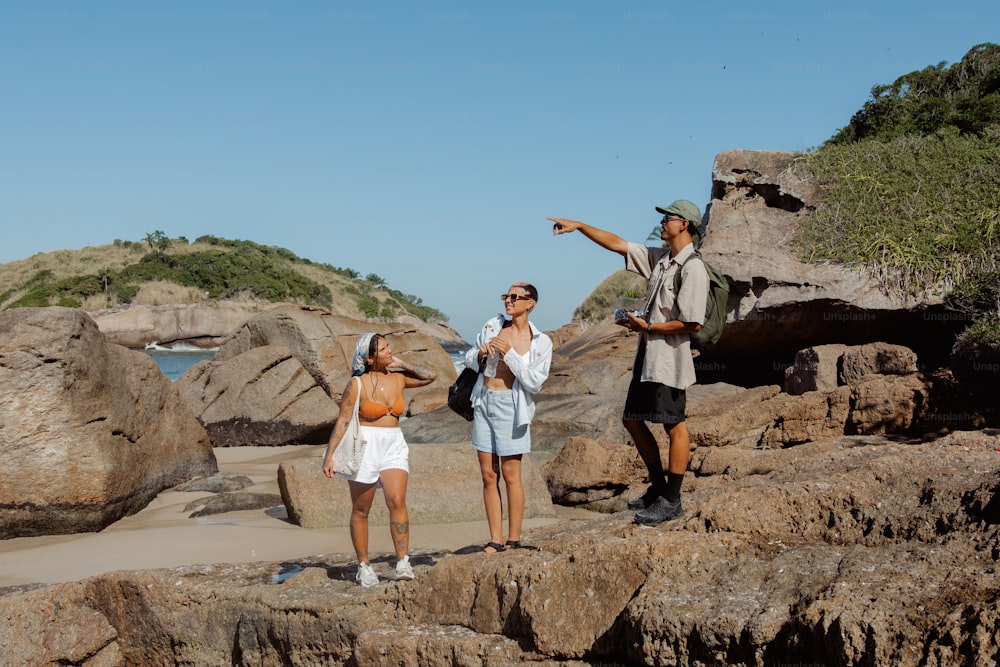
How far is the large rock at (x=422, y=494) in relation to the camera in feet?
25.2

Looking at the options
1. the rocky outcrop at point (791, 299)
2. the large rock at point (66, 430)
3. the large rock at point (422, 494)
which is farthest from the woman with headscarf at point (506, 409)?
the rocky outcrop at point (791, 299)

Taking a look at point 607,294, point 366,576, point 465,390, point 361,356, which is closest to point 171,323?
point 607,294

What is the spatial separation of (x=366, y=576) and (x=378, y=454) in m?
0.66

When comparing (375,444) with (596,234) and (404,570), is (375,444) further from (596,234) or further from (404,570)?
(596,234)

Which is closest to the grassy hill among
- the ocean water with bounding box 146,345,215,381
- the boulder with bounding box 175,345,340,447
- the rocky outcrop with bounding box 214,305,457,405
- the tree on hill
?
the ocean water with bounding box 146,345,215,381

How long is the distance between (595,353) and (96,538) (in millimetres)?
8353

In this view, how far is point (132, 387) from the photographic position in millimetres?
9383

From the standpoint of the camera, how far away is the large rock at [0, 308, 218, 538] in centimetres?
812

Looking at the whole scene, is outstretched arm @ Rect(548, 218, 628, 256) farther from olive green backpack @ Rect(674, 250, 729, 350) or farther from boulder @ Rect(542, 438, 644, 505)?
boulder @ Rect(542, 438, 644, 505)

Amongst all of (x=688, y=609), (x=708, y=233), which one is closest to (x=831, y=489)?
(x=688, y=609)

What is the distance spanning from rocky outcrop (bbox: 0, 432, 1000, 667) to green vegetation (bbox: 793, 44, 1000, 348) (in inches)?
183

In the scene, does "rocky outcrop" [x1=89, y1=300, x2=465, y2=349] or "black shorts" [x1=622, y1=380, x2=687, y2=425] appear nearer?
"black shorts" [x1=622, y1=380, x2=687, y2=425]

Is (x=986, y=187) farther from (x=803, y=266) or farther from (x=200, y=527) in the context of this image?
(x=200, y=527)

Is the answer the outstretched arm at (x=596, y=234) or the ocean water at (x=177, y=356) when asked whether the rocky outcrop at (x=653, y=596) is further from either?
the ocean water at (x=177, y=356)
